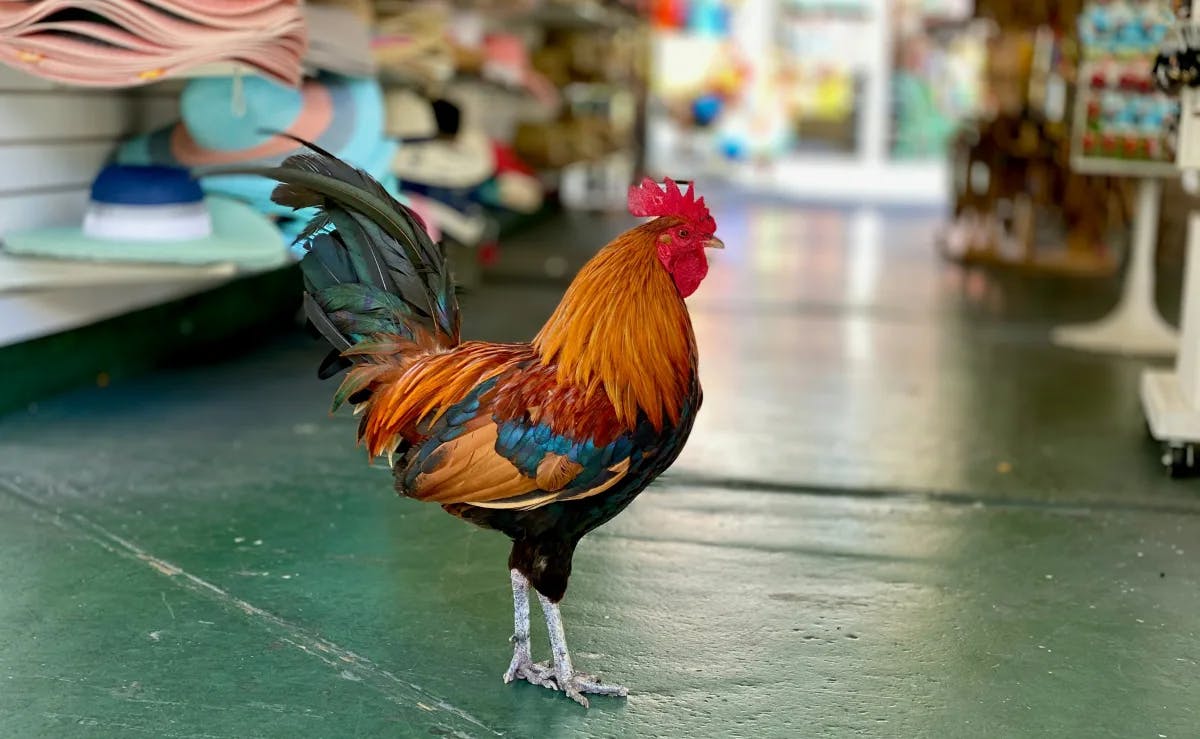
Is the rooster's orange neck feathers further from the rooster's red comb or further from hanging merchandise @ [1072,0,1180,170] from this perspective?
hanging merchandise @ [1072,0,1180,170]

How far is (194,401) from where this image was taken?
4273 millimetres

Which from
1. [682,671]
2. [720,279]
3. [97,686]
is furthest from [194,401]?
[720,279]

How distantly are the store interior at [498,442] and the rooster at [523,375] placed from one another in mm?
82

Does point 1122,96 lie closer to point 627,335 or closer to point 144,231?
point 144,231

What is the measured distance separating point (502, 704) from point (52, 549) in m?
1.23

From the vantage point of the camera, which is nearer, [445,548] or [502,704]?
[502,704]

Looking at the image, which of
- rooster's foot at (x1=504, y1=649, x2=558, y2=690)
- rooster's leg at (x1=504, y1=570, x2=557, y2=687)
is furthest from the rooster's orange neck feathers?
rooster's foot at (x1=504, y1=649, x2=558, y2=690)

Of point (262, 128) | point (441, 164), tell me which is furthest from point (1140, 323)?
point (262, 128)

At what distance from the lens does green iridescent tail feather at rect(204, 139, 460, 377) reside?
2229 mm

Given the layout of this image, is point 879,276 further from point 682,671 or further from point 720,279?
point 682,671

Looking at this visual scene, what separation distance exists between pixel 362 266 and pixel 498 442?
40 cm

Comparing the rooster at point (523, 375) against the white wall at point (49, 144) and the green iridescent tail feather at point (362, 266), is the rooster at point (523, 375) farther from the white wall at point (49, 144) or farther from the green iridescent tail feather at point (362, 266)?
the white wall at point (49, 144)

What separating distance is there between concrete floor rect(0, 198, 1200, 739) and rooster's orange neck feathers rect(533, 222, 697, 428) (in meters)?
0.52

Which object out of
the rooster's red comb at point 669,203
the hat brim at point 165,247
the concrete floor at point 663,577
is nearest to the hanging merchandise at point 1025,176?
the concrete floor at point 663,577
